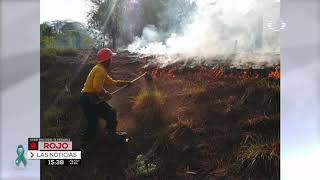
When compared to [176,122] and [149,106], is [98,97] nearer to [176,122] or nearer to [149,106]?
[149,106]

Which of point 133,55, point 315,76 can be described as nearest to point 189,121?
point 133,55

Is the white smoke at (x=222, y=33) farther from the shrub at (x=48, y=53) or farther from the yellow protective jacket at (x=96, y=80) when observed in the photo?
the shrub at (x=48, y=53)

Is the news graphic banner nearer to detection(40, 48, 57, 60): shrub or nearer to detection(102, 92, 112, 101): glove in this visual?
detection(102, 92, 112, 101): glove

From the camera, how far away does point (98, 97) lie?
2467 mm

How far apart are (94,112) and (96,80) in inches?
8.7

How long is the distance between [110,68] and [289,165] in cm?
142

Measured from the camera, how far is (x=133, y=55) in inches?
96.4

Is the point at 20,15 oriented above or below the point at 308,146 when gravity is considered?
above

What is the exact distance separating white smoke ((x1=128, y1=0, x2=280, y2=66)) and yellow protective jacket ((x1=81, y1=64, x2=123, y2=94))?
250 mm

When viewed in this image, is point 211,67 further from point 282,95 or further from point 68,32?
point 68,32

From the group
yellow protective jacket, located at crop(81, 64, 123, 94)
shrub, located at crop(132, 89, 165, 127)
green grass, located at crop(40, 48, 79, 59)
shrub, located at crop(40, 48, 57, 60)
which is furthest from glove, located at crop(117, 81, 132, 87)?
shrub, located at crop(40, 48, 57, 60)

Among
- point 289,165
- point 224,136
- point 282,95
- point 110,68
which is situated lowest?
point 289,165

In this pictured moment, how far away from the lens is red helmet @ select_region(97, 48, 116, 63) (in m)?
2.46

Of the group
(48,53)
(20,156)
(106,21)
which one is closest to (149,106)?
(106,21)
